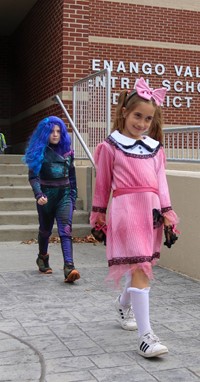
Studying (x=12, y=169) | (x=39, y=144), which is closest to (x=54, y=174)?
(x=39, y=144)

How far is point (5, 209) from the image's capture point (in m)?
8.88

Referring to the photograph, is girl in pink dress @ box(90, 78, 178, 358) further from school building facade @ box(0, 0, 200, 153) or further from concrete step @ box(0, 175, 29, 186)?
school building facade @ box(0, 0, 200, 153)

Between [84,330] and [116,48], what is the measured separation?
8355 millimetres

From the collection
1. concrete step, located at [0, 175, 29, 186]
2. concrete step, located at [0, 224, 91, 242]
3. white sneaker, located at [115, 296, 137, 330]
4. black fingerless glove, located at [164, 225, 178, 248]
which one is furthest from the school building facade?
black fingerless glove, located at [164, 225, 178, 248]

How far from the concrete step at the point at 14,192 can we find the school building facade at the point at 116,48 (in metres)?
2.05

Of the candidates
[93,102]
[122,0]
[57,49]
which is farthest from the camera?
[122,0]

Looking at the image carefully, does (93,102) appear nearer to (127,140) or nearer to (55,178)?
(55,178)

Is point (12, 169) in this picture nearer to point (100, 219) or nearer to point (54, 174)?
point (54, 174)

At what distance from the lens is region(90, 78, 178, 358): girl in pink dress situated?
3.79 m

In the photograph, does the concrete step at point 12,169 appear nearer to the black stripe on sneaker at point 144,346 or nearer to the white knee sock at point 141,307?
the white knee sock at point 141,307

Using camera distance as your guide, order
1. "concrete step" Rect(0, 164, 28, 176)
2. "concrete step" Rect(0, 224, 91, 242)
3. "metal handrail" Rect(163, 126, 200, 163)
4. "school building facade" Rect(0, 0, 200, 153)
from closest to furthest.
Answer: "metal handrail" Rect(163, 126, 200, 163) < "concrete step" Rect(0, 224, 91, 242) < "concrete step" Rect(0, 164, 28, 176) < "school building facade" Rect(0, 0, 200, 153)

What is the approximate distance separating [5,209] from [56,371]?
220 inches

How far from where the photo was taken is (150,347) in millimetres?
3674

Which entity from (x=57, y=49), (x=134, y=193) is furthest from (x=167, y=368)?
(x=57, y=49)
